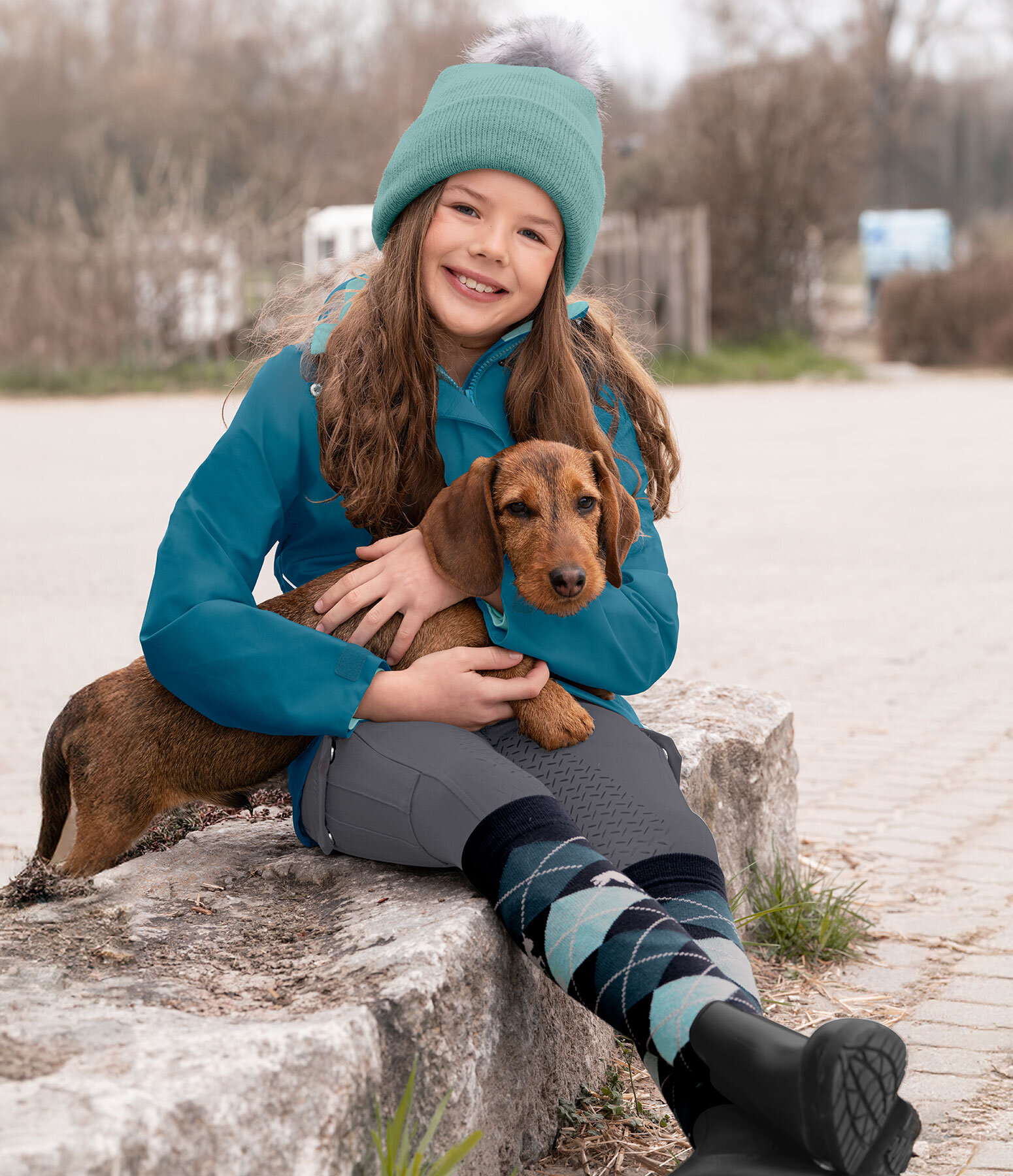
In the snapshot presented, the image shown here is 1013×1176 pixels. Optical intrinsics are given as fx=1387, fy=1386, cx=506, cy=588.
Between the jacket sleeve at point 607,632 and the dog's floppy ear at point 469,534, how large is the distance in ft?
0.20

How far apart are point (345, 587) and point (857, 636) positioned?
4.77m

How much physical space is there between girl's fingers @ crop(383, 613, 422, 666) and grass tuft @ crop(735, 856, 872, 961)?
1248 millimetres

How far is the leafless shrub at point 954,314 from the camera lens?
24188 mm

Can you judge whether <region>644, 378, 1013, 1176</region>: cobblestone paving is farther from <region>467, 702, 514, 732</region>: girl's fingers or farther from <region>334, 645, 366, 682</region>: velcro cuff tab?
<region>334, 645, 366, 682</region>: velcro cuff tab

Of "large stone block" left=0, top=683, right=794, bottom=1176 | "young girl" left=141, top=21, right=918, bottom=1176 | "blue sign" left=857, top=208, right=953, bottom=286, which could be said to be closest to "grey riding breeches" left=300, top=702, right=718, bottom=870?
"young girl" left=141, top=21, right=918, bottom=1176

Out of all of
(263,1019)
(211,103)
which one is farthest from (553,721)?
(211,103)

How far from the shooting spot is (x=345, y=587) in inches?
119

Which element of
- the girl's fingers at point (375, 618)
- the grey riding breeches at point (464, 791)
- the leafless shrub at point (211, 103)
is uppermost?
the leafless shrub at point (211, 103)

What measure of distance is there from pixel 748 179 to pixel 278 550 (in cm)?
2242

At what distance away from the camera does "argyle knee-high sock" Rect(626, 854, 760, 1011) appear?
2516 mm

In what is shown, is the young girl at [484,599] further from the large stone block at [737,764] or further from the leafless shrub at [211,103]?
the leafless shrub at [211,103]

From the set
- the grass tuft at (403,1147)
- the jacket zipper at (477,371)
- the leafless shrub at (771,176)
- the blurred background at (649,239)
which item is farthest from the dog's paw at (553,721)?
the leafless shrub at (771,176)

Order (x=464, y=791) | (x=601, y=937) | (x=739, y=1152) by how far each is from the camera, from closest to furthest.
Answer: (x=739, y=1152)
(x=601, y=937)
(x=464, y=791)

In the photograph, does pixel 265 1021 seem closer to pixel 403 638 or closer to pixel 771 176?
pixel 403 638
